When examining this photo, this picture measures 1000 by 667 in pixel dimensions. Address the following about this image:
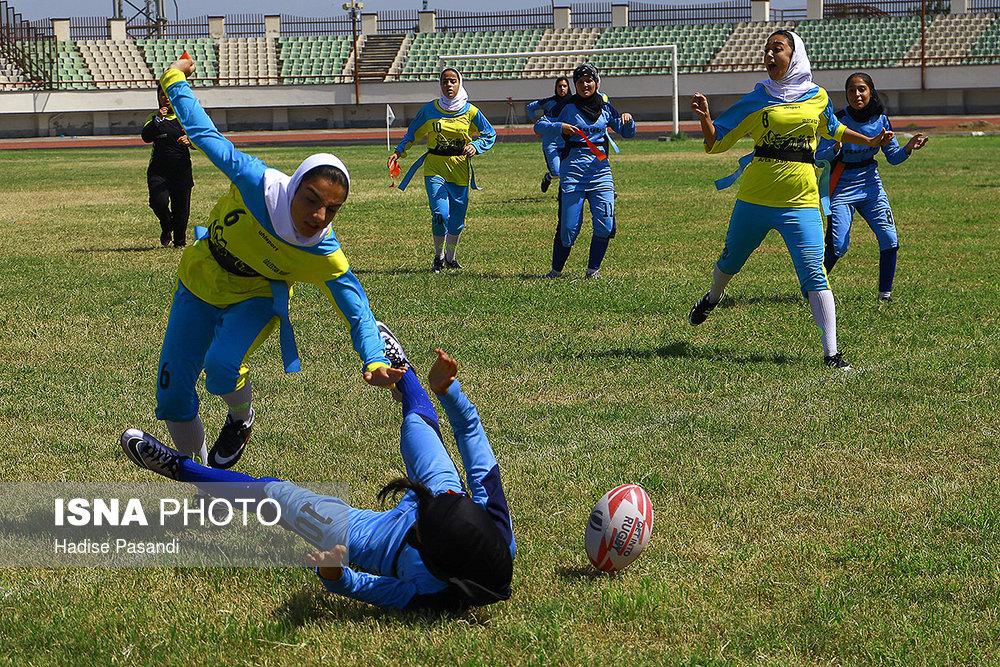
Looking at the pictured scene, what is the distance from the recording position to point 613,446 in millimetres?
6414

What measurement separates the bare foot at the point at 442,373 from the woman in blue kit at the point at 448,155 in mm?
8453

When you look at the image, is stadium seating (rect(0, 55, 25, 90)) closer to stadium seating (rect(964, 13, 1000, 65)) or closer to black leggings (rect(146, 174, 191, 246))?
black leggings (rect(146, 174, 191, 246))

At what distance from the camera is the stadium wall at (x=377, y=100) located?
5241 cm

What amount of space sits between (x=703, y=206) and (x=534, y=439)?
13.3 m

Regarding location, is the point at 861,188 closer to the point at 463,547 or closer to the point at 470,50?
the point at 463,547

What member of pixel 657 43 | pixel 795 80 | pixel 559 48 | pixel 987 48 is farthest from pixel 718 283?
pixel 559 48

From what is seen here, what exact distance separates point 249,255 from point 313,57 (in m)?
57.9

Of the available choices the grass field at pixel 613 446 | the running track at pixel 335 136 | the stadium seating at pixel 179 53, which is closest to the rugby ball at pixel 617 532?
the grass field at pixel 613 446

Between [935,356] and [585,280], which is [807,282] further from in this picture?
[585,280]

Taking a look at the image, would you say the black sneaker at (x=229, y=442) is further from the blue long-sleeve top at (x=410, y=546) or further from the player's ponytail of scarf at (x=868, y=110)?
the player's ponytail of scarf at (x=868, y=110)

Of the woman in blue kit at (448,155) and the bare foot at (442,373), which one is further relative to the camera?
the woman in blue kit at (448,155)

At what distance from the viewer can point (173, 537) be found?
520 centimetres

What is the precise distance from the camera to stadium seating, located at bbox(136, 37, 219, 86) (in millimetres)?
58919

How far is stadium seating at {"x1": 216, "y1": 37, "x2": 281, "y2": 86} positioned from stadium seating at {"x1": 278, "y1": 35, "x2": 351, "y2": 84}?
0.57m
